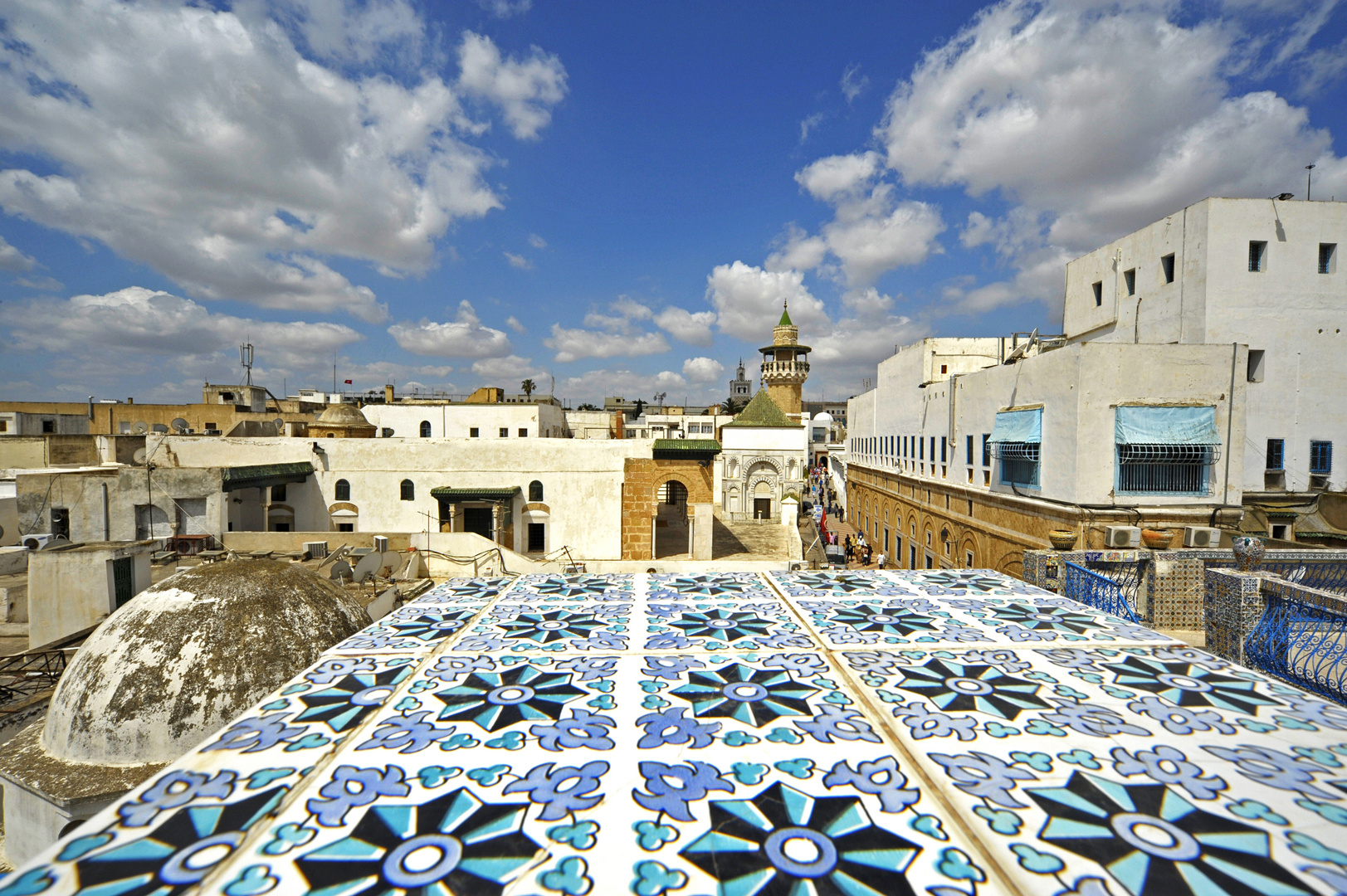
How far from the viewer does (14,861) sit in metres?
4.49

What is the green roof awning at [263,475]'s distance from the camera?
17812 mm

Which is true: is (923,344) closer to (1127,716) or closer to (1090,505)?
(1090,505)

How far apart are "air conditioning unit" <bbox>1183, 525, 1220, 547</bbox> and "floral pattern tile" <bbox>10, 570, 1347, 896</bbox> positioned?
9945 millimetres

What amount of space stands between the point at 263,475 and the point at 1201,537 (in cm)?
2535

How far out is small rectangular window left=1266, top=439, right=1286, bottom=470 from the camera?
14.3 metres

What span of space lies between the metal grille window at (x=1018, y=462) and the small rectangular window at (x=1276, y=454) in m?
6.52

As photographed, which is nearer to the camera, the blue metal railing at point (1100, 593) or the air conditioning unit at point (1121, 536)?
the blue metal railing at point (1100, 593)

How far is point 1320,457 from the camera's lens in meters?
14.2

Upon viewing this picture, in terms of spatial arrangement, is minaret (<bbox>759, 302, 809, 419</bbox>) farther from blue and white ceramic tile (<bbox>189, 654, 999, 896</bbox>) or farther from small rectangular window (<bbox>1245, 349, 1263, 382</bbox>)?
blue and white ceramic tile (<bbox>189, 654, 999, 896</bbox>)

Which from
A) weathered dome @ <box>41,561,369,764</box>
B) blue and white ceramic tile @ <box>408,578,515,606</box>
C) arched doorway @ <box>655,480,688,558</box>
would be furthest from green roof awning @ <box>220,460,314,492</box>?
blue and white ceramic tile @ <box>408,578,515,606</box>

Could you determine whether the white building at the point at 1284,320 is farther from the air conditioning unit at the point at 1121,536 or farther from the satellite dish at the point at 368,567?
the satellite dish at the point at 368,567

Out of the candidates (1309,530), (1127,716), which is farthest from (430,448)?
(1309,530)

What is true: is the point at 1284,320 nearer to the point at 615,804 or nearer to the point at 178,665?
the point at 615,804

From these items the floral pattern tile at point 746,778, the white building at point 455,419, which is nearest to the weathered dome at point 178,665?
the floral pattern tile at point 746,778
